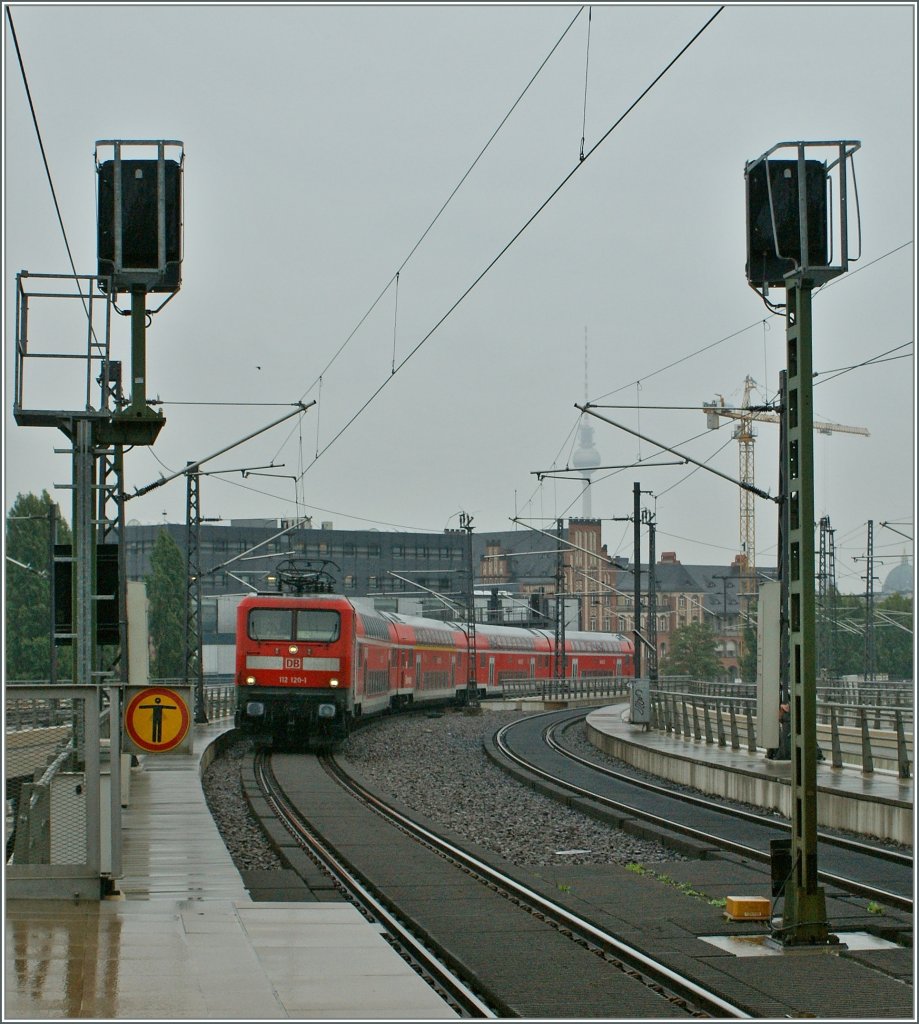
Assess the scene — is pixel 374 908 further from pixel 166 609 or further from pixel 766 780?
pixel 166 609

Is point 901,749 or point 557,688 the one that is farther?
point 557,688

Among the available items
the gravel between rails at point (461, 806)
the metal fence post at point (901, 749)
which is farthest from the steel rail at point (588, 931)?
the metal fence post at point (901, 749)

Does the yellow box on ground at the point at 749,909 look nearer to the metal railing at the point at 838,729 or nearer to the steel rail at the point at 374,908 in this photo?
the steel rail at the point at 374,908

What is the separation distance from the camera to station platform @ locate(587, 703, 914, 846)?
17656 millimetres

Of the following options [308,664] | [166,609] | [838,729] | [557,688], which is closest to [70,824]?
[838,729]

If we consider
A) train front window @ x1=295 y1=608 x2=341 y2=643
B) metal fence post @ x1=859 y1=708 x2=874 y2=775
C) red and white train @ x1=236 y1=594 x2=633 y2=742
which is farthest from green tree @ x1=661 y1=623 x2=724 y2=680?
metal fence post @ x1=859 y1=708 x2=874 y2=775

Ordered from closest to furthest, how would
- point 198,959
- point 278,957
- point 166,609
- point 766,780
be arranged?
point 198,959 < point 278,957 < point 766,780 < point 166,609

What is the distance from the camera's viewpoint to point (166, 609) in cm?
7794

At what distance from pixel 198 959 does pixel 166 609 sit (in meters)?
69.9

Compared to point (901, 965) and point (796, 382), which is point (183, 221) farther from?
point (901, 965)

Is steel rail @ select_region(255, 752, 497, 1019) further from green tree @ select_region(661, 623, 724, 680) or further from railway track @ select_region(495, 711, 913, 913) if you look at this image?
green tree @ select_region(661, 623, 724, 680)

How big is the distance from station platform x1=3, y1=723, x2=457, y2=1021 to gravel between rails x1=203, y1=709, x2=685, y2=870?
4192 millimetres

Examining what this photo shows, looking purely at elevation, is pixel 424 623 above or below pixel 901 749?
above

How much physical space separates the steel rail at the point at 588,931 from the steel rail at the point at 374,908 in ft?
3.81
